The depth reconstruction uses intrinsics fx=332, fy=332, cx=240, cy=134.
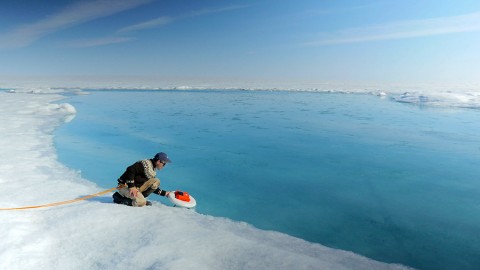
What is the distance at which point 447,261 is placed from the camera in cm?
383

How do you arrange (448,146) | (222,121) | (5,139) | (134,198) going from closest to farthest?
(134,198) < (5,139) < (448,146) < (222,121)

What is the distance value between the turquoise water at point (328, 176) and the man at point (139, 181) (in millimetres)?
798

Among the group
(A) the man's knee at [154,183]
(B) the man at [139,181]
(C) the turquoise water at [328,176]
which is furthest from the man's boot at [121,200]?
(C) the turquoise water at [328,176]

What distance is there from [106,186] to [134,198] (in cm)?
175

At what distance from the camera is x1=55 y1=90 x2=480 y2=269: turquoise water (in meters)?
4.46

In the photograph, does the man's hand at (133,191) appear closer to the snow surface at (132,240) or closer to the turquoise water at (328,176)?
the snow surface at (132,240)

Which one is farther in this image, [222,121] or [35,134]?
[222,121]

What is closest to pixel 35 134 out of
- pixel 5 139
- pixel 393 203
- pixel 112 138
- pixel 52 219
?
pixel 5 139

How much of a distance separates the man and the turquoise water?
0.80 meters

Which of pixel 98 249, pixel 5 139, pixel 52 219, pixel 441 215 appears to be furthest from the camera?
pixel 5 139

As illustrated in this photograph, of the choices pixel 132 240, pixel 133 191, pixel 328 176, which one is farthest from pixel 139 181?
pixel 328 176

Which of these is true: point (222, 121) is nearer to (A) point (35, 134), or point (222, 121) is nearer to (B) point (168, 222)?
(A) point (35, 134)

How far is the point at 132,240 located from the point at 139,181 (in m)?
1.12

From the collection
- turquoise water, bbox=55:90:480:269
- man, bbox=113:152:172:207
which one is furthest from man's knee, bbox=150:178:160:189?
turquoise water, bbox=55:90:480:269
